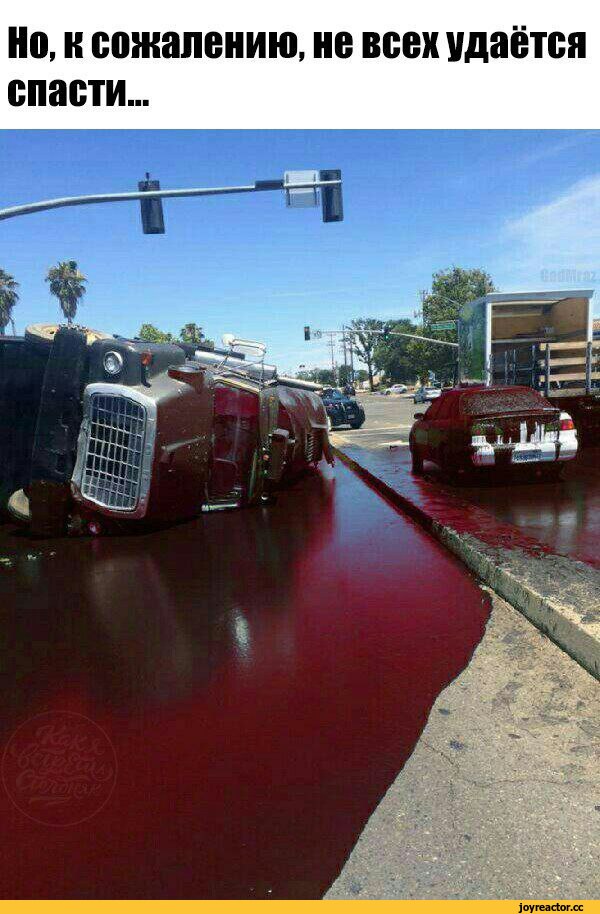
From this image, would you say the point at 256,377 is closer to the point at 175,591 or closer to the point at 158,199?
the point at 158,199

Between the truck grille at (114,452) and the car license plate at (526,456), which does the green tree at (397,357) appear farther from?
the truck grille at (114,452)

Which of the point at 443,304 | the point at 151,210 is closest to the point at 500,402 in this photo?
the point at 151,210

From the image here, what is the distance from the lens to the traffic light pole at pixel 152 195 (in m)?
13.2

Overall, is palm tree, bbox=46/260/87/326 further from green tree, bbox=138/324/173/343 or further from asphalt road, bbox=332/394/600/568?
asphalt road, bbox=332/394/600/568

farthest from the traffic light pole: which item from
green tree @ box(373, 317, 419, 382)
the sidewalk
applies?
green tree @ box(373, 317, 419, 382)

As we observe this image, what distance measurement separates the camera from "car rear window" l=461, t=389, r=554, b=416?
9998 millimetres

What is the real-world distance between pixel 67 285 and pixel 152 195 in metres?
76.8

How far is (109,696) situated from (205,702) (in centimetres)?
Result: 55

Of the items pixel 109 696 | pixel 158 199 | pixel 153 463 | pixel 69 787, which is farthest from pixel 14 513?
pixel 158 199

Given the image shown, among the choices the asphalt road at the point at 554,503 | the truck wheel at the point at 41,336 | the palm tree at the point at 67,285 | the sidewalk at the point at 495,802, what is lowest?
the sidewalk at the point at 495,802

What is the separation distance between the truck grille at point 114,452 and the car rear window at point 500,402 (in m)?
Answer: 5.39

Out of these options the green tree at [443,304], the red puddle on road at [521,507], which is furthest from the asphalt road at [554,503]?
the green tree at [443,304]

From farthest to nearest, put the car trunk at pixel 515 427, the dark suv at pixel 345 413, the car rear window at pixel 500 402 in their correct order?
the dark suv at pixel 345 413
the car rear window at pixel 500 402
the car trunk at pixel 515 427

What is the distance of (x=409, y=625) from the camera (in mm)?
4562
